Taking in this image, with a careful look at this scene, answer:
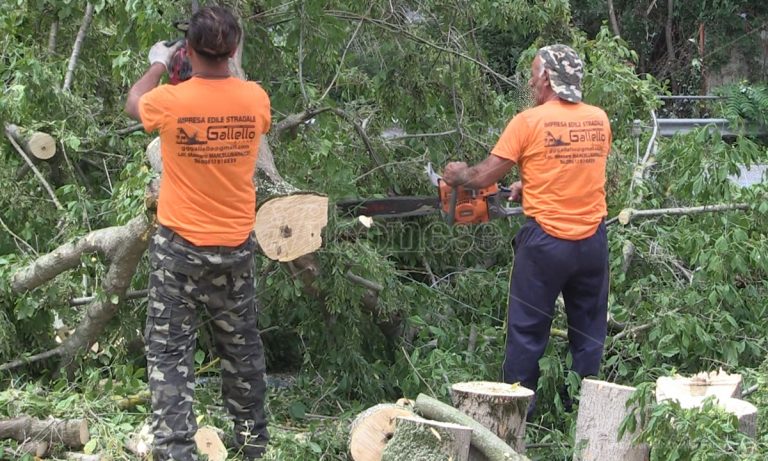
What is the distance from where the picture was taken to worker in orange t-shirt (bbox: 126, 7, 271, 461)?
11.7 feet

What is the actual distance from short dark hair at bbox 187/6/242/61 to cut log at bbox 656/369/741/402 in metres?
2.07

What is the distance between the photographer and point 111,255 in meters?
4.62

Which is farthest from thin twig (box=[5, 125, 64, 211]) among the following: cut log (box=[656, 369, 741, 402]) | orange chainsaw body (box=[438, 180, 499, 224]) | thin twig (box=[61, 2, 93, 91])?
cut log (box=[656, 369, 741, 402])

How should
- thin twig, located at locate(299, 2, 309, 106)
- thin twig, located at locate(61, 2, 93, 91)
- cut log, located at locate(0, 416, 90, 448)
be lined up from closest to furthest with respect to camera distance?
cut log, located at locate(0, 416, 90, 448)
thin twig, located at locate(299, 2, 309, 106)
thin twig, located at locate(61, 2, 93, 91)

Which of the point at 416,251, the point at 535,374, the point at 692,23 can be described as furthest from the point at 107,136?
the point at 692,23

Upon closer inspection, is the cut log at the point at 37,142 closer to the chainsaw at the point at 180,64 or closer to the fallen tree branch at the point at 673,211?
the chainsaw at the point at 180,64

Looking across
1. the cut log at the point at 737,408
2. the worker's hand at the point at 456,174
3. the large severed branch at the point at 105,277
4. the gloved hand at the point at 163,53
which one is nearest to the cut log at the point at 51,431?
the large severed branch at the point at 105,277

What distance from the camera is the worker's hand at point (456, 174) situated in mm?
4656

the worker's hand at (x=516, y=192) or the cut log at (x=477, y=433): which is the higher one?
the worker's hand at (x=516, y=192)

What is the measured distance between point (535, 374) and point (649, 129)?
8.18ft

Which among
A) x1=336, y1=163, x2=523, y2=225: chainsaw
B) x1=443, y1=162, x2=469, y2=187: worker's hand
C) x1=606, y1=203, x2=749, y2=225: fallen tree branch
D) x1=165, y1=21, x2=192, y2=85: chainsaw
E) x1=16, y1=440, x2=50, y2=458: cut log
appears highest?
x1=165, y1=21, x2=192, y2=85: chainsaw

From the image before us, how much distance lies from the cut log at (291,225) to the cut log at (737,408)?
5.48 feet

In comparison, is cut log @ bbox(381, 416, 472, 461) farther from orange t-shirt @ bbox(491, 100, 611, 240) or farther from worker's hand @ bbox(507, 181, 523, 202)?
worker's hand @ bbox(507, 181, 523, 202)

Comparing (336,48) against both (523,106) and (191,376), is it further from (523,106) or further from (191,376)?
(191,376)
